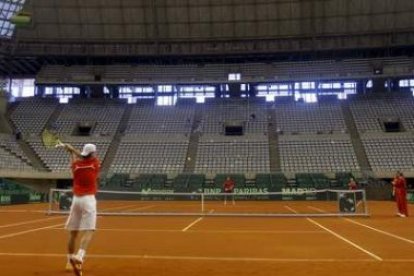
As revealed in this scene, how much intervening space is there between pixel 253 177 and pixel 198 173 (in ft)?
16.5

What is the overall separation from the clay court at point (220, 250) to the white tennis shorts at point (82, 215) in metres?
0.75

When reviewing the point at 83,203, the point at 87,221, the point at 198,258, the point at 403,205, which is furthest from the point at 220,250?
the point at 403,205

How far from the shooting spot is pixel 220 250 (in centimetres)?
1129

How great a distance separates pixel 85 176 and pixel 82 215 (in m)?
0.63

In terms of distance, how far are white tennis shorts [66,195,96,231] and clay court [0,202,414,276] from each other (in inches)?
29.4

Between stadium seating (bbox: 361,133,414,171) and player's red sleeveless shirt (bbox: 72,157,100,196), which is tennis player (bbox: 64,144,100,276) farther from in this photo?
stadium seating (bbox: 361,133,414,171)

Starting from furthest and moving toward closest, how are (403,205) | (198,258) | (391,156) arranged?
(391,156), (403,205), (198,258)

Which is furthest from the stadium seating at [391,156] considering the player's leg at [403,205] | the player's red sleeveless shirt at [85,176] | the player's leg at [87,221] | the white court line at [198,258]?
the player's leg at [87,221]

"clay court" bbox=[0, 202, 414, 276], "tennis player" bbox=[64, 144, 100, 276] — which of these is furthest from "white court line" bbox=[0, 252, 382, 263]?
"tennis player" bbox=[64, 144, 100, 276]

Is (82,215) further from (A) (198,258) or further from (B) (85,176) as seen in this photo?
(A) (198,258)

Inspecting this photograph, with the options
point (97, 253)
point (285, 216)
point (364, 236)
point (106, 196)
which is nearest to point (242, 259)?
point (97, 253)

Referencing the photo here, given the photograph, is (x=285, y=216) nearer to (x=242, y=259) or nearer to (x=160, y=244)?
(x=160, y=244)

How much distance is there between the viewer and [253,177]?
155 feet

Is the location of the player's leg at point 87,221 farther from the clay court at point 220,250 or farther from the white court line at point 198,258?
the white court line at point 198,258
